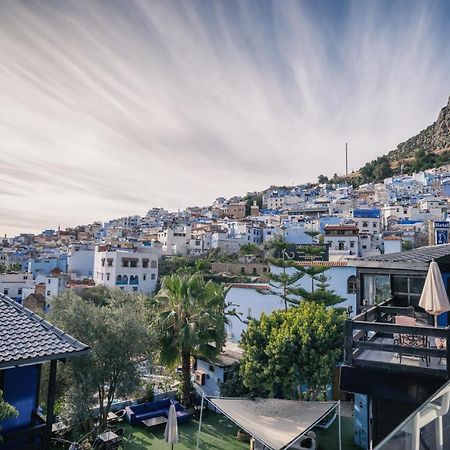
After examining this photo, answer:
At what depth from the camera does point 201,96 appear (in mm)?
12555

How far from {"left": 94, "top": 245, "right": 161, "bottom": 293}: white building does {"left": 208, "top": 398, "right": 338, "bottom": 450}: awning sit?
123ft

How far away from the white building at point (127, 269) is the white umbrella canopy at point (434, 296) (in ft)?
138

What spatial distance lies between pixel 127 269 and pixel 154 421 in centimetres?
3552

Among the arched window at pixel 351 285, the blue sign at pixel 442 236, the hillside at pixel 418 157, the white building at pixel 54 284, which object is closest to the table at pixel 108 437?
the blue sign at pixel 442 236

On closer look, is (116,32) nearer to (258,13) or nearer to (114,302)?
(258,13)

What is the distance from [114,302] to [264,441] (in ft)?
23.6

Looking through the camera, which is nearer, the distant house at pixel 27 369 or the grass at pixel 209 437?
the distant house at pixel 27 369

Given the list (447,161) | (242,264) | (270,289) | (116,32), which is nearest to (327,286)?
(270,289)

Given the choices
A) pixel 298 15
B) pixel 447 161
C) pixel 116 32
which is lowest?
pixel 116 32

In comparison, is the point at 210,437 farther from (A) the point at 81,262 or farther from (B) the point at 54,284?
(A) the point at 81,262

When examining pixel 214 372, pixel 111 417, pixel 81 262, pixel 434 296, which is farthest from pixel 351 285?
pixel 81 262

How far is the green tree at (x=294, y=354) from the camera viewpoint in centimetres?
1045

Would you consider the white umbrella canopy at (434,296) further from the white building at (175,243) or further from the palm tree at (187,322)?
the white building at (175,243)

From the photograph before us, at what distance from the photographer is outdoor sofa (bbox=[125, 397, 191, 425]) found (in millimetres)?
12695
